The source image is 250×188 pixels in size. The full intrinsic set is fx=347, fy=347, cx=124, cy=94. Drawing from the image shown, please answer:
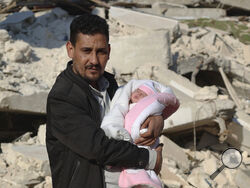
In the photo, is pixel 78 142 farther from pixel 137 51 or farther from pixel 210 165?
pixel 137 51

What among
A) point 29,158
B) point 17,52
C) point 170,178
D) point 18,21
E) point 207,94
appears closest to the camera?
point 29,158

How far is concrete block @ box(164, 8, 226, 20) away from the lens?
13445 mm

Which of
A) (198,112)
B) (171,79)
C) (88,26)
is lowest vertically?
(198,112)

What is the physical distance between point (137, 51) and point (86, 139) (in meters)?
5.62

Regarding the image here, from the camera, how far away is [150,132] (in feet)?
6.31

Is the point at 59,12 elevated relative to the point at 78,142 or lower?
lower

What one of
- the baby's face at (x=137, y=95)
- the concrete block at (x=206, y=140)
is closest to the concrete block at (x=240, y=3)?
the concrete block at (x=206, y=140)

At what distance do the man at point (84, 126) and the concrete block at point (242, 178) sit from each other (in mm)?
2994

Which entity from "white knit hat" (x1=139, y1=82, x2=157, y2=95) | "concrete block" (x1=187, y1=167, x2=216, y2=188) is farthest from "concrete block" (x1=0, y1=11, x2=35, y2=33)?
"white knit hat" (x1=139, y1=82, x2=157, y2=95)

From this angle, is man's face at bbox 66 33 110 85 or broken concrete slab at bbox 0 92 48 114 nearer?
man's face at bbox 66 33 110 85

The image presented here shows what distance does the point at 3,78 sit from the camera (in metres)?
5.06

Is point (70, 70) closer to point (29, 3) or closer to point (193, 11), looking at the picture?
point (29, 3)

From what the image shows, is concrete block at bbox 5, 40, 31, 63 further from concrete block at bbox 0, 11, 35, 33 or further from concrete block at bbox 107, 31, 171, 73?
concrete block at bbox 0, 11, 35, 33

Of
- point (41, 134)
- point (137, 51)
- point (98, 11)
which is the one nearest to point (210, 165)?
point (41, 134)
